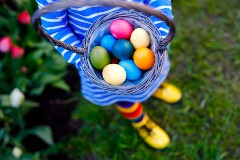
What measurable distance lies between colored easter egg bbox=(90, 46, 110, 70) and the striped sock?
57cm

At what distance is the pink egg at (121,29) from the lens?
41.5 inches

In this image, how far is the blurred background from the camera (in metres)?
1.77

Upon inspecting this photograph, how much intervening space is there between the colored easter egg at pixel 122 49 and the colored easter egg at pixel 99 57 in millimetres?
34

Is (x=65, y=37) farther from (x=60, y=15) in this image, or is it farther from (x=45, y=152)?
(x=45, y=152)

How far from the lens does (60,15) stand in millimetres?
1176

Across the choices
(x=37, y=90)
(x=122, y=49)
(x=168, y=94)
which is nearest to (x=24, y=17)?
(x=37, y=90)

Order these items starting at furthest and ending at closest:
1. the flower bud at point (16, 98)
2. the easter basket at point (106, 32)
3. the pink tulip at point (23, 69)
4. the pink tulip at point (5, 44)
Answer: the pink tulip at point (23, 69) → the pink tulip at point (5, 44) → the flower bud at point (16, 98) → the easter basket at point (106, 32)

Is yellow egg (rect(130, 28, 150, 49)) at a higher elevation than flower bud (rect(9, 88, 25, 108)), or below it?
higher

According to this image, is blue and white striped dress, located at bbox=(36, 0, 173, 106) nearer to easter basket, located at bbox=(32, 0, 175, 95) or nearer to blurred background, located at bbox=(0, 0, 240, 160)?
easter basket, located at bbox=(32, 0, 175, 95)

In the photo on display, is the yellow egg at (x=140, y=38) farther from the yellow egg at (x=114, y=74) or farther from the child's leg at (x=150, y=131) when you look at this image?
the child's leg at (x=150, y=131)

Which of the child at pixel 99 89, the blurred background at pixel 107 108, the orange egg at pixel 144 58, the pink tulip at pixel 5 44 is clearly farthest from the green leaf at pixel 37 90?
the orange egg at pixel 144 58

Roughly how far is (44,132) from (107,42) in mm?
884

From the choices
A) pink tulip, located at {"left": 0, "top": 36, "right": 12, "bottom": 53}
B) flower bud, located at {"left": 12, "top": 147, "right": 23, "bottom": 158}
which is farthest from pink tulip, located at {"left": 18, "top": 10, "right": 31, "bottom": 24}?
flower bud, located at {"left": 12, "top": 147, "right": 23, "bottom": 158}

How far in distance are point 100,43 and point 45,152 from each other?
2.95 feet
